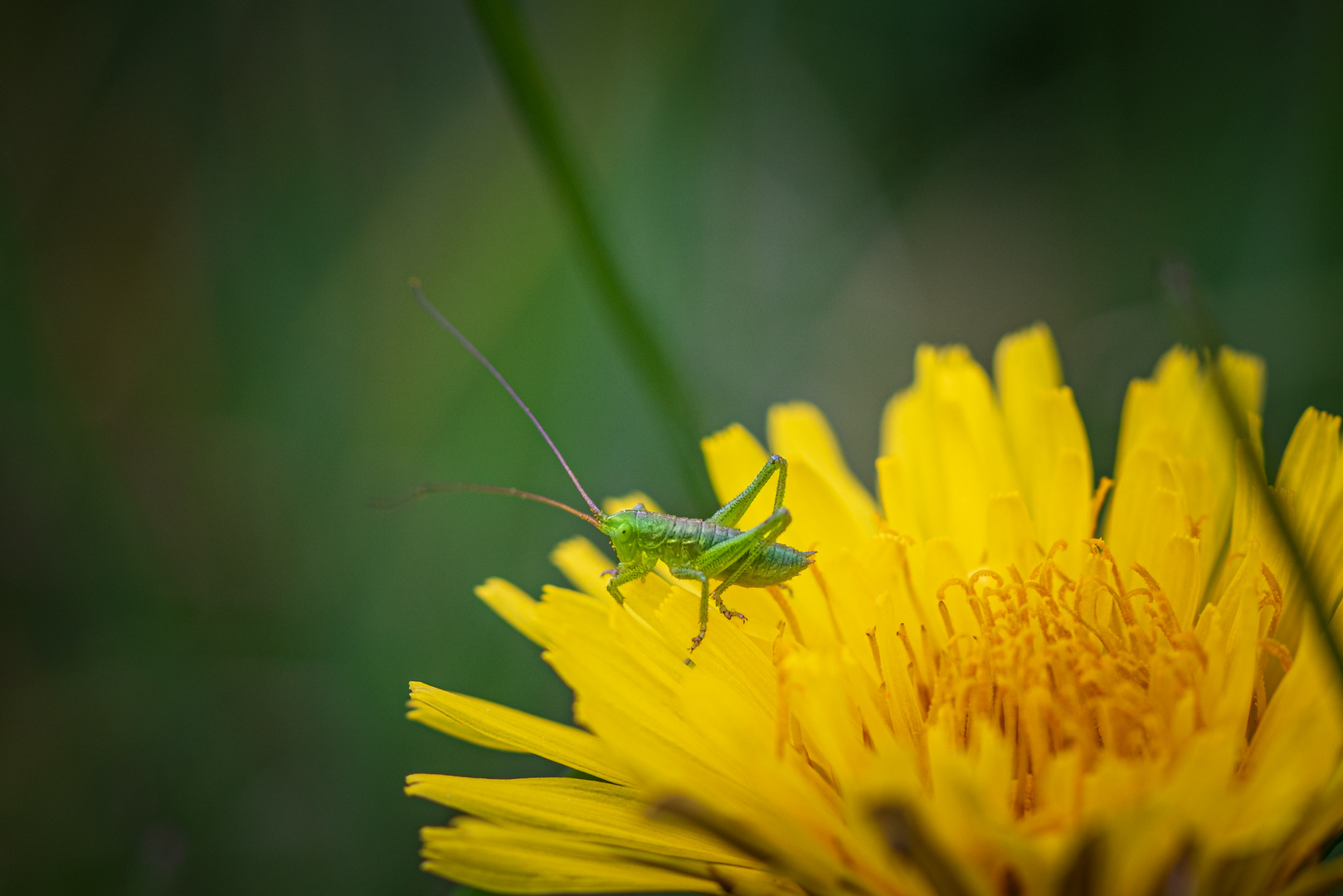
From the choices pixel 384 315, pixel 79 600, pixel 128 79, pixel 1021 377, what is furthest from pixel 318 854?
pixel 128 79

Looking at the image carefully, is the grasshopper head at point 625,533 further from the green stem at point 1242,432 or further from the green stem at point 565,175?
the green stem at point 1242,432

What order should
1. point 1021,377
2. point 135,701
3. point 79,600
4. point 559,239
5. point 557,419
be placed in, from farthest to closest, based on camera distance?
point 559,239, point 557,419, point 79,600, point 135,701, point 1021,377

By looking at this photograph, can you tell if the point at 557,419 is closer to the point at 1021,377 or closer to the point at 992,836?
the point at 1021,377

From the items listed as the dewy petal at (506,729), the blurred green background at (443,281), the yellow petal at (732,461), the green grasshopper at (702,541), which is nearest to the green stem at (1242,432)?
the green grasshopper at (702,541)

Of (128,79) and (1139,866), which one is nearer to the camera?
(1139,866)

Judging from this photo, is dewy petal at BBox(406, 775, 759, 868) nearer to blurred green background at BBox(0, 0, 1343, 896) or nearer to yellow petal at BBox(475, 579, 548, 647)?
yellow petal at BBox(475, 579, 548, 647)

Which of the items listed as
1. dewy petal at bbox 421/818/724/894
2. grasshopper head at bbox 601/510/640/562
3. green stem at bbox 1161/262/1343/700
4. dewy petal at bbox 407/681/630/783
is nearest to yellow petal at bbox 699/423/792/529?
grasshopper head at bbox 601/510/640/562
